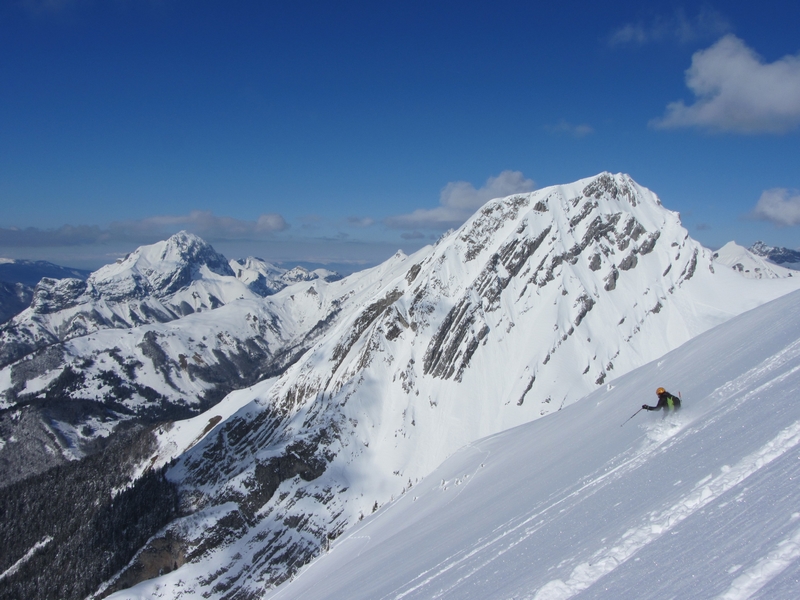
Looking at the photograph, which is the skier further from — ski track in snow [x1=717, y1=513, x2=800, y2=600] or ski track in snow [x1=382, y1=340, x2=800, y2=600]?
ski track in snow [x1=717, y1=513, x2=800, y2=600]

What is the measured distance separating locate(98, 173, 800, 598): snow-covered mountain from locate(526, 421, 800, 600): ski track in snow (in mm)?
82089

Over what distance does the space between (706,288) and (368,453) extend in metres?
110

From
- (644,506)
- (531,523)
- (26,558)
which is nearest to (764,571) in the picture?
(644,506)

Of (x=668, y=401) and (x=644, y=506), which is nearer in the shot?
(x=644, y=506)

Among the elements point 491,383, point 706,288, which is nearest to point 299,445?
point 491,383

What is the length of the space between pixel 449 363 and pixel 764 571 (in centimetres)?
12281

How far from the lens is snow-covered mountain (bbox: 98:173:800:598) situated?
89.0 meters

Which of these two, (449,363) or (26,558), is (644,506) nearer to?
(449,363)

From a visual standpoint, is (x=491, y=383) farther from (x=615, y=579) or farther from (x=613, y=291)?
(x=615, y=579)

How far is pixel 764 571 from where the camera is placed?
5.65 m

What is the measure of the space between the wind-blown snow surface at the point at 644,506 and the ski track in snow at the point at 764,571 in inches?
0.7

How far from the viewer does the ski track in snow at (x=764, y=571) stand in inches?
215

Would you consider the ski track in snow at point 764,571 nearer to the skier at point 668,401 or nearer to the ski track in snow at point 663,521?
the ski track in snow at point 663,521

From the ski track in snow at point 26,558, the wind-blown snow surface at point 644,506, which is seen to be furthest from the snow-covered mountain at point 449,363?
the wind-blown snow surface at point 644,506
